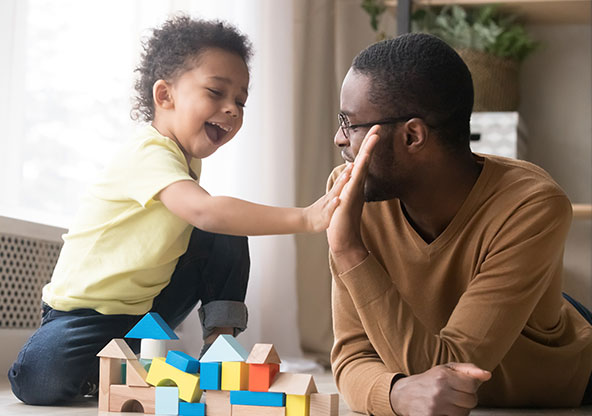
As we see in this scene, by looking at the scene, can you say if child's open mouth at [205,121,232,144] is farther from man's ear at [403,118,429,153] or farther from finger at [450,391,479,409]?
finger at [450,391,479,409]

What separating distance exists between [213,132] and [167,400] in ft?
2.18

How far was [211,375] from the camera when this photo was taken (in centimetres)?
110

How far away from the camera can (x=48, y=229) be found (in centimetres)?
212

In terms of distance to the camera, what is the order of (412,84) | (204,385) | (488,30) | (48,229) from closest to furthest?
(204,385), (412,84), (48,229), (488,30)

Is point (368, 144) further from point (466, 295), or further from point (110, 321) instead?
point (110, 321)

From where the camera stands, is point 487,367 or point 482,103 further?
point 482,103

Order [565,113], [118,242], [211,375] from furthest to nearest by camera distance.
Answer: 1. [565,113]
2. [118,242]
3. [211,375]

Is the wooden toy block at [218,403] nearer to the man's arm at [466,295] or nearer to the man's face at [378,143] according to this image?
the man's arm at [466,295]

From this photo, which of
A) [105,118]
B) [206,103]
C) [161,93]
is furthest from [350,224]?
[105,118]

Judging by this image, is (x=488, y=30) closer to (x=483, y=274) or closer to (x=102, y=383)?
(x=483, y=274)

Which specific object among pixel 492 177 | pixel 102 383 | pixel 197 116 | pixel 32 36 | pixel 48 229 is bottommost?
pixel 102 383

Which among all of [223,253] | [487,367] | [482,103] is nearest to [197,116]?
[223,253]

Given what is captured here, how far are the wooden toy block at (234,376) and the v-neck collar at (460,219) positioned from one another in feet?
1.21

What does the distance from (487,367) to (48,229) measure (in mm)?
1391
